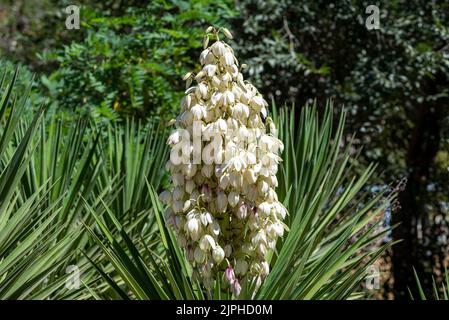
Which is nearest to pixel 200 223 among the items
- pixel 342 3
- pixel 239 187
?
pixel 239 187

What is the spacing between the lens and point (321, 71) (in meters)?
5.62

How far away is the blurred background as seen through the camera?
17.2 ft

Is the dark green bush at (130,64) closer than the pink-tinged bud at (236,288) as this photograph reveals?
No

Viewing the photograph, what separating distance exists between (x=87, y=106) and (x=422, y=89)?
9.30 feet

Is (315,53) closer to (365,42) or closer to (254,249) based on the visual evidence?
(365,42)

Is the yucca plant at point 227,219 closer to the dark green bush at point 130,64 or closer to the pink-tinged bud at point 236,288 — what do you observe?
the pink-tinged bud at point 236,288

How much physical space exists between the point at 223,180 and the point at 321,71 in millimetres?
3406

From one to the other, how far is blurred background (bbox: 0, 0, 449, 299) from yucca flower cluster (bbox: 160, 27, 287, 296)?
2.36 m

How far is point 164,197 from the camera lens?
250 centimetres

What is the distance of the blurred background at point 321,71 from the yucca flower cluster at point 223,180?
2.36 meters

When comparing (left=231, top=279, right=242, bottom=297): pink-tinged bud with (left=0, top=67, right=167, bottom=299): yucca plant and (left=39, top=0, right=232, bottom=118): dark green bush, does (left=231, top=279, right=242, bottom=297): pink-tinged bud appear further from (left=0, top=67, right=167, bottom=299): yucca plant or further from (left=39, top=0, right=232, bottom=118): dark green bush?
(left=39, top=0, right=232, bottom=118): dark green bush

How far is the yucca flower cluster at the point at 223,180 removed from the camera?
→ 7.79ft

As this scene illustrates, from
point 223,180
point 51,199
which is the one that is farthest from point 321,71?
point 223,180

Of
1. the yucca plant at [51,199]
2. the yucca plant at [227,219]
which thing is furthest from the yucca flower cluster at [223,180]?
the yucca plant at [51,199]
